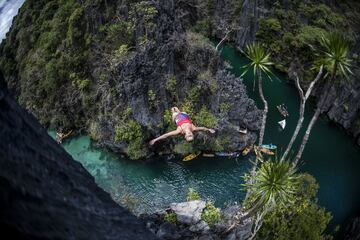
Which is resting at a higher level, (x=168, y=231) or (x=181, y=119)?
(x=181, y=119)

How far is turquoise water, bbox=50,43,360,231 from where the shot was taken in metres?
19.4

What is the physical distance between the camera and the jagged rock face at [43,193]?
7.55 feet

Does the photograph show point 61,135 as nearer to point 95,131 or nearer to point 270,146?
point 95,131

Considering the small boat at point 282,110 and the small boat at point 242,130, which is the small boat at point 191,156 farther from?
the small boat at point 282,110

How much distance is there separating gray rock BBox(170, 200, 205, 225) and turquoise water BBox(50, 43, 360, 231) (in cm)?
316

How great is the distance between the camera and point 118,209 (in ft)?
12.0

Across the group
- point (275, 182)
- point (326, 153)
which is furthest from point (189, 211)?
point (326, 153)

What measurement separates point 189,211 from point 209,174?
6348 millimetres

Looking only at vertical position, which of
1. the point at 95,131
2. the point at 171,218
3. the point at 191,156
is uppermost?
the point at 95,131

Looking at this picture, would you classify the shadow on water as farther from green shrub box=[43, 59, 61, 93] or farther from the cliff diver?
green shrub box=[43, 59, 61, 93]

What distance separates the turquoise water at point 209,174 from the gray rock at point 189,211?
3161 millimetres

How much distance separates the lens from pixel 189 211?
570 inches

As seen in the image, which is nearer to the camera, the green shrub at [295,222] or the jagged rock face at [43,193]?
the jagged rock face at [43,193]

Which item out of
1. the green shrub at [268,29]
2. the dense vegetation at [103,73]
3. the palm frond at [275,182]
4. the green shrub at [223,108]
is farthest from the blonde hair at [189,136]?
the green shrub at [268,29]
